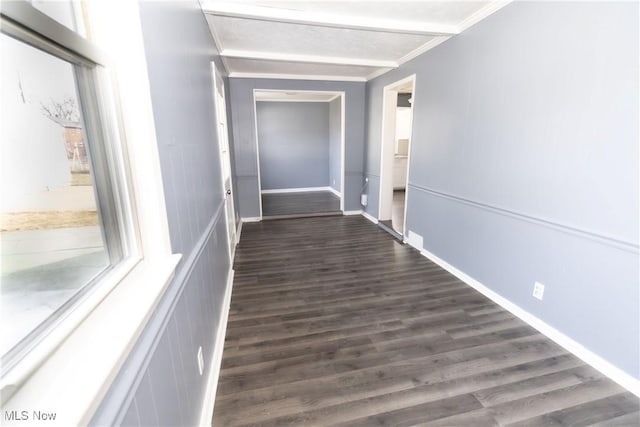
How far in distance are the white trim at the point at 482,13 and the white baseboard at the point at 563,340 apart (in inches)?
90.5

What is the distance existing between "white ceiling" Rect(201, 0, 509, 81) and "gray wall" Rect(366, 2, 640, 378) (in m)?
0.30

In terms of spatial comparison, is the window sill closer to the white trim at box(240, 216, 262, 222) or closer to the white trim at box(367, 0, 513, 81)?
the white trim at box(367, 0, 513, 81)

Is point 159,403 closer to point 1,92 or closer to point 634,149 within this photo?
point 1,92

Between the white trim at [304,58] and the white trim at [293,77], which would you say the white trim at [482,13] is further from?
the white trim at [293,77]

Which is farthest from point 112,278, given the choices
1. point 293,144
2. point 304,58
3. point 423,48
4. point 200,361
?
point 293,144

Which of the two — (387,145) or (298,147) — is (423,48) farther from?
(298,147)

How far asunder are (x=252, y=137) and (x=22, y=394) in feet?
15.1

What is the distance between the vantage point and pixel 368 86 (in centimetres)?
486

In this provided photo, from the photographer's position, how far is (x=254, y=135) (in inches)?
189

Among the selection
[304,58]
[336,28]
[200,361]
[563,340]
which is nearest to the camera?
[200,361]

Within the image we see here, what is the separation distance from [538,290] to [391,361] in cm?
125

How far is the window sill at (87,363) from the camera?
1.67 ft

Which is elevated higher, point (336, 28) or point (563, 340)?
point (336, 28)

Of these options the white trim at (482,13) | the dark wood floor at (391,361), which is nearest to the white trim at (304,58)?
the white trim at (482,13)
